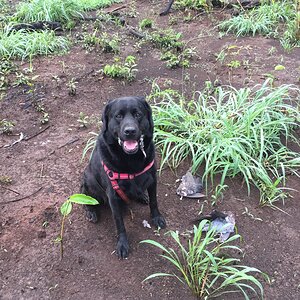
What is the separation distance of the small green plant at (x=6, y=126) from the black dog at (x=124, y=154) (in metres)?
1.52

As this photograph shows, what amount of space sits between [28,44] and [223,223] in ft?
12.5

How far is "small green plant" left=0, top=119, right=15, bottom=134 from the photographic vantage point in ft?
12.3

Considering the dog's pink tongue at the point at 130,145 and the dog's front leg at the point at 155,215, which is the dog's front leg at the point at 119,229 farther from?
the dog's pink tongue at the point at 130,145

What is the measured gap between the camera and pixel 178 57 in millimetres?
5047

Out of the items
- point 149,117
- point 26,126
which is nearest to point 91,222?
point 149,117

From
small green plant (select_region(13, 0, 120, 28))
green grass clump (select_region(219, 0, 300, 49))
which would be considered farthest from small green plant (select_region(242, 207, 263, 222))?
small green plant (select_region(13, 0, 120, 28))

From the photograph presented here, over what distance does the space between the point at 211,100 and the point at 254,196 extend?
1.39 meters

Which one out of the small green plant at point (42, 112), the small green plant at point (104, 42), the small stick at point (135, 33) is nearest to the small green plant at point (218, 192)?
the small green plant at point (42, 112)

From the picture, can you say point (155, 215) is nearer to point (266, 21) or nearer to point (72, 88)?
point (72, 88)

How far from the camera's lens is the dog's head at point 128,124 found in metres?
2.22

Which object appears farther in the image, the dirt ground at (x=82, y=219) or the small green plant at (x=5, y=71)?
the small green plant at (x=5, y=71)

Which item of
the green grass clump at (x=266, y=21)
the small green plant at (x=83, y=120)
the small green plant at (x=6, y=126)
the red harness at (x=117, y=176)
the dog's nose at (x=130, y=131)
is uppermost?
the dog's nose at (x=130, y=131)

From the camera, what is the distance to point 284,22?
5.96 m

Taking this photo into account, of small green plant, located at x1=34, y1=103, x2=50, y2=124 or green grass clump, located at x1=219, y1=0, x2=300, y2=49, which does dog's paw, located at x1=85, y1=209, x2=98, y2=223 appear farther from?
green grass clump, located at x1=219, y1=0, x2=300, y2=49
